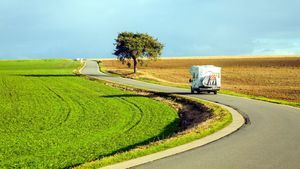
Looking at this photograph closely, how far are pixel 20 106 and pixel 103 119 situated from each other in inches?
382

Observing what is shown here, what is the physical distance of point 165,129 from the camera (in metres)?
25.3

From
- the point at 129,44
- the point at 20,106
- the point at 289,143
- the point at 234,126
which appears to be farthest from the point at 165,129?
the point at 129,44

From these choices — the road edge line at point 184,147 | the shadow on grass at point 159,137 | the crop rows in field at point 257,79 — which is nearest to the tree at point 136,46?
the crop rows in field at point 257,79

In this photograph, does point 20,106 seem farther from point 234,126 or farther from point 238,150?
point 238,150

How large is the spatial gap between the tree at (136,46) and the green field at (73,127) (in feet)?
153

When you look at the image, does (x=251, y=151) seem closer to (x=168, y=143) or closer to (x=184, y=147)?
(x=184, y=147)

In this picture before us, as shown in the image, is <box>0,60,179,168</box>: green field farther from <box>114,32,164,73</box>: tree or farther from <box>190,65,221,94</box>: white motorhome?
<box>114,32,164,73</box>: tree

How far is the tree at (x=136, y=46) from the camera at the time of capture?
86.9 metres

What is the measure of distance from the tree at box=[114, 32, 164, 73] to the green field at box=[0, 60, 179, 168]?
153ft

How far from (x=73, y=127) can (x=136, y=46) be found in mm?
62278

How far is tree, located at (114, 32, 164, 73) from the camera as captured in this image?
86.9m

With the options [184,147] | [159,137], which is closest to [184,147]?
[184,147]

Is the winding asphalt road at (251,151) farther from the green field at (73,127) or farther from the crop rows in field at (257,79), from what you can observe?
the crop rows in field at (257,79)

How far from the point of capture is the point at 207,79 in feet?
146
